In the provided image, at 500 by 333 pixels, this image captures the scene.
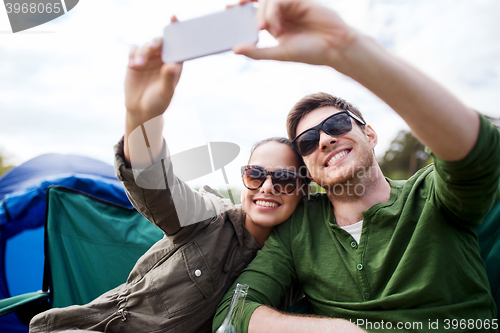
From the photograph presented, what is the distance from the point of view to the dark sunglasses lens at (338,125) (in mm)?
1867

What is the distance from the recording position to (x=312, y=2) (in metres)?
0.97

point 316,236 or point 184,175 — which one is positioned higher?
point 184,175

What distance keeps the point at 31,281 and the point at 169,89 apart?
3.01 metres

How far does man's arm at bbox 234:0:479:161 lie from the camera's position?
977 millimetres

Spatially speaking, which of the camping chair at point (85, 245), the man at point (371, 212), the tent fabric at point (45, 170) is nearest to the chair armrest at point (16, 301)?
the camping chair at point (85, 245)

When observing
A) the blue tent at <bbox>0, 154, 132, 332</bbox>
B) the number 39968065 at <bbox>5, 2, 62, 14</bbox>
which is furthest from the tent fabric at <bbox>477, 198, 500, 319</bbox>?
the blue tent at <bbox>0, 154, 132, 332</bbox>

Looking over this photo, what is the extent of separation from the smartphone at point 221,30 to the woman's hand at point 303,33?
0.03 m

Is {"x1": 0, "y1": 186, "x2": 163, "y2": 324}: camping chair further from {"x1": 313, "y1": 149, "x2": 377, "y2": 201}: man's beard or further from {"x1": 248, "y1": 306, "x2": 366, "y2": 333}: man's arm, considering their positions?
{"x1": 313, "y1": 149, "x2": 377, "y2": 201}: man's beard

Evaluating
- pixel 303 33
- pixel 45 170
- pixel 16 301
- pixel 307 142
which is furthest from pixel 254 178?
pixel 45 170

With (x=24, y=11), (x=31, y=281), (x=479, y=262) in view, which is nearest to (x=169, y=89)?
(x=24, y=11)

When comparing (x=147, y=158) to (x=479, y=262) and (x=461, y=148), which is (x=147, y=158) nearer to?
(x=461, y=148)

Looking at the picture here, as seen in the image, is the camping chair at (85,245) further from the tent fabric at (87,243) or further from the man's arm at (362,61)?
the man's arm at (362,61)

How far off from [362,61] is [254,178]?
1164mm

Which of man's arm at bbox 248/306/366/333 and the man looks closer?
the man
